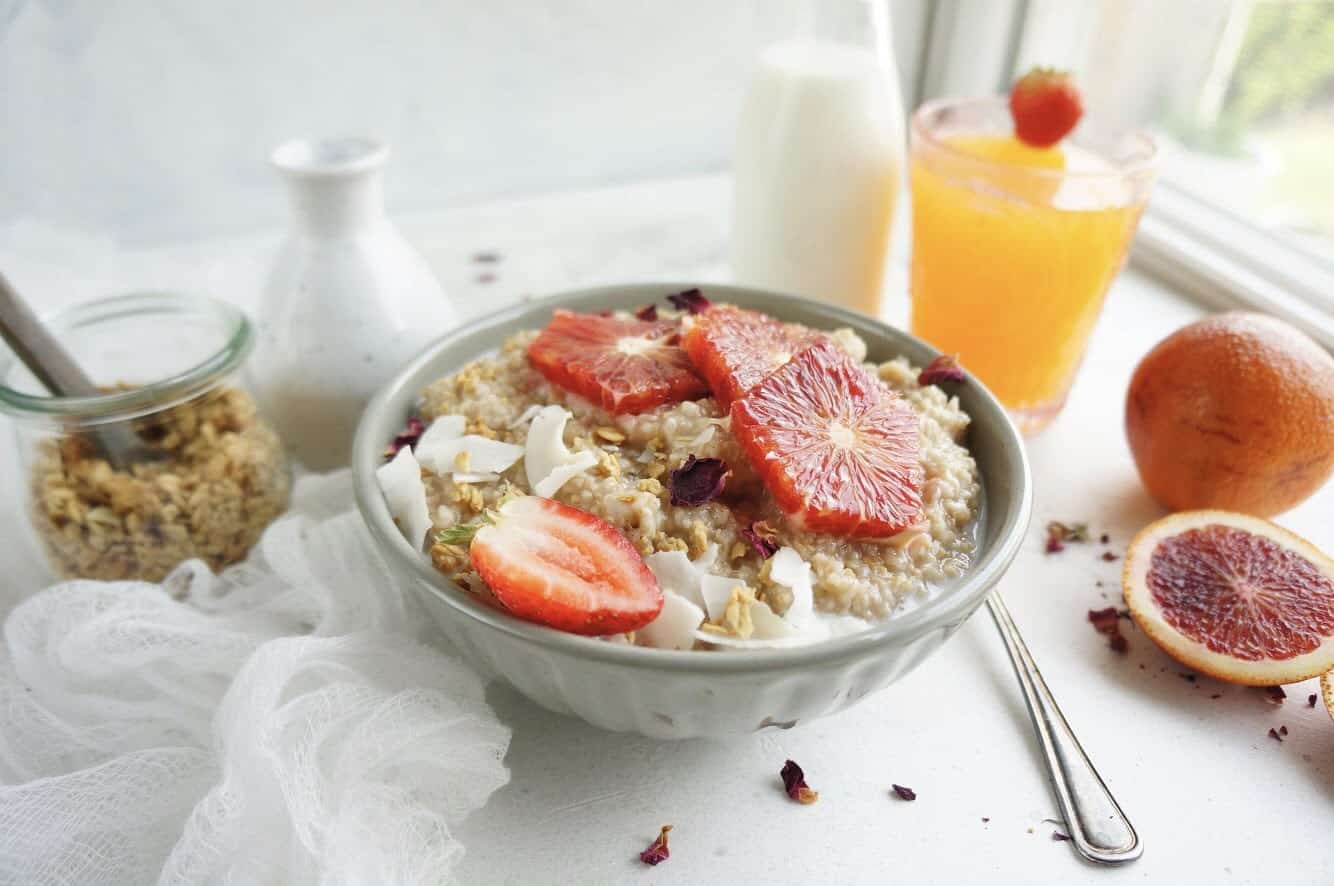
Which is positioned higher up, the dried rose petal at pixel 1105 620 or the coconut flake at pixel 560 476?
the coconut flake at pixel 560 476

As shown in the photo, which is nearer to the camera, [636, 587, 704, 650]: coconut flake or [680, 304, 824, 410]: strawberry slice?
[636, 587, 704, 650]: coconut flake

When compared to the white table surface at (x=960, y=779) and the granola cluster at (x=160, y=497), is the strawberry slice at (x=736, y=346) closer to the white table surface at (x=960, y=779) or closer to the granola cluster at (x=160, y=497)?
the white table surface at (x=960, y=779)

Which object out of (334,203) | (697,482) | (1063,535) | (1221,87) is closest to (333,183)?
(334,203)

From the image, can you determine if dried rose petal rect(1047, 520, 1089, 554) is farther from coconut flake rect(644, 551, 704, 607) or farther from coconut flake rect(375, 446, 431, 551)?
coconut flake rect(375, 446, 431, 551)

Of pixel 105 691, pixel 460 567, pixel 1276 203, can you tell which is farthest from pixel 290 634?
pixel 1276 203

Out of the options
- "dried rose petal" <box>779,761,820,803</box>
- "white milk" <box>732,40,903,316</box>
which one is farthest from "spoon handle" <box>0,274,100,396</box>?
"white milk" <box>732,40,903,316</box>

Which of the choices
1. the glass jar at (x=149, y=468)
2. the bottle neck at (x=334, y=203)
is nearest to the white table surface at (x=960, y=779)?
the glass jar at (x=149, y=468)
